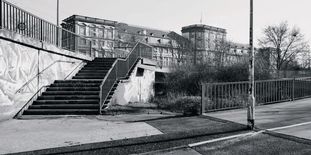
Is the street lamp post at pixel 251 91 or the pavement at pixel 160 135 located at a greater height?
the street lamp post at pixel 251 91

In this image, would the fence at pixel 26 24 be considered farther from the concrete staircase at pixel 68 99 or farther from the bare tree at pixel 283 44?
the bare tree at pixel 283 44

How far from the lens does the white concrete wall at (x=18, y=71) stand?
319 inches

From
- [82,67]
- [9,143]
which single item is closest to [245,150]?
[9,143]

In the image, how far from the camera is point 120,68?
13.9 metres

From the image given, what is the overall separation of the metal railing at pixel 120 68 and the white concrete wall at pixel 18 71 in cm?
270

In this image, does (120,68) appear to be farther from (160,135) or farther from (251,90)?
(251,90)

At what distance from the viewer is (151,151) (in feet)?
16.0

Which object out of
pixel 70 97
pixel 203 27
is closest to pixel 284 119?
pixel 70 97

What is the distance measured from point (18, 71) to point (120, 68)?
583cm

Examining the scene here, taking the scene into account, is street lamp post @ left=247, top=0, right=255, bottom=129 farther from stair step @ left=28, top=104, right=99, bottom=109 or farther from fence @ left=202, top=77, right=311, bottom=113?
stair step @ left=28, top=104, right=99, bottom=109

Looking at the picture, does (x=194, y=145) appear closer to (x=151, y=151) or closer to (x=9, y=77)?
(x=151, y=151)

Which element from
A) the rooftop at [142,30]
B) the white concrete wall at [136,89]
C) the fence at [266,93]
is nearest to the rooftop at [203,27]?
the rooftop at [142,30]

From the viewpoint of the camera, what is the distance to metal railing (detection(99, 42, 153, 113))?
1074 cm

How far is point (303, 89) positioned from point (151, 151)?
11.4m
